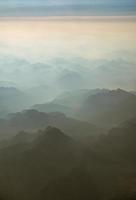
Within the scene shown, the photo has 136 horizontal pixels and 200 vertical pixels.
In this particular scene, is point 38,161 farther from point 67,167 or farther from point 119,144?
point 119,144

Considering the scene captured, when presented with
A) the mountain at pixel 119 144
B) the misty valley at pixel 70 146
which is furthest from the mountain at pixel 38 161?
the mountain at pixel 119 144

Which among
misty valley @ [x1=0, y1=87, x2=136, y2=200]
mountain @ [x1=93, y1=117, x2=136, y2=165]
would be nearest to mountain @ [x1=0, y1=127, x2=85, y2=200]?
misty valley @ [x1=0, y1=87, x2=136, y2=200]

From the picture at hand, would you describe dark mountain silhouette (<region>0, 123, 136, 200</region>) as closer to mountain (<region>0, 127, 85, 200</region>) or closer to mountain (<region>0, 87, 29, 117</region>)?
mountain (<region>0, 127, 85, 200</region>)

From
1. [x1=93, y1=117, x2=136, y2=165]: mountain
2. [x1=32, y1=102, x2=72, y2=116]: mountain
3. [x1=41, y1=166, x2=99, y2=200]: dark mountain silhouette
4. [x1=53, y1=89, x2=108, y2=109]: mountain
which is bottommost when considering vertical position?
[x1=41, y1=166, x2=99, y2=200]: dark mountain silhouette

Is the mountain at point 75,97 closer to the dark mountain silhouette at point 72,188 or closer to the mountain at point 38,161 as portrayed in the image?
the mountain at point 38,161

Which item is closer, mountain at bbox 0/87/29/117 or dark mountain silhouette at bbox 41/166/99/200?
dark mountain silhouette at bbox 41/166/99/200

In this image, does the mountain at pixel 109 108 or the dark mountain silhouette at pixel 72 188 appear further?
the mountain at pixel 109 108

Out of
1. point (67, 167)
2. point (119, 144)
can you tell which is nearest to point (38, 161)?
point (67, 167)
